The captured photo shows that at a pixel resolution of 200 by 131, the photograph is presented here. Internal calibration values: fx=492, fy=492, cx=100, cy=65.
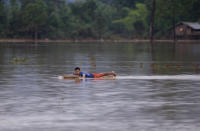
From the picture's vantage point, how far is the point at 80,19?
130 meters

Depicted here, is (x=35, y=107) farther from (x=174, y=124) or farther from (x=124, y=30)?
(x=124, y=30)

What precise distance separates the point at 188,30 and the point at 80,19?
3035 cm

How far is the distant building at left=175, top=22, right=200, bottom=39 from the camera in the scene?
114 meters

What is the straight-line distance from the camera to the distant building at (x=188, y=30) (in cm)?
11362

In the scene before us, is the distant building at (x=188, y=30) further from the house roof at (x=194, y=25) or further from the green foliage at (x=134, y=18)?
the green foliage at (x=134, y=18)

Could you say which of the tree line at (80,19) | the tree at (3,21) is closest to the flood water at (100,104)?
the tree line at (80,19)

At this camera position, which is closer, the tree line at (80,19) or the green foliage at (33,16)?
the green foliage at (33,16)

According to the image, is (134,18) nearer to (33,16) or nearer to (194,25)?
(194,25)

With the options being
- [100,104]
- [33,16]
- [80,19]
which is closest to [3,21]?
[33,16]

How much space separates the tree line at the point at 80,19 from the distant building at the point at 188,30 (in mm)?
2376

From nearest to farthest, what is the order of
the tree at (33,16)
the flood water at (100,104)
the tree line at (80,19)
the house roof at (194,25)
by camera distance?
1. the flood water at (100,104)
2. the house roof at (194,25)
3. the tree at (33,16)
4. the tree line at (80,19)

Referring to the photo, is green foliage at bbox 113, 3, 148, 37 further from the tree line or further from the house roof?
the house roof

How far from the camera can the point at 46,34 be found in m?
120

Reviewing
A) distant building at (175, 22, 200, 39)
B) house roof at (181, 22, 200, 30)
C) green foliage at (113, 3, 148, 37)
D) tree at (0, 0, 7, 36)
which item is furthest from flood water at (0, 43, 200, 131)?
green foliage at (113, 3, 148, 37)
